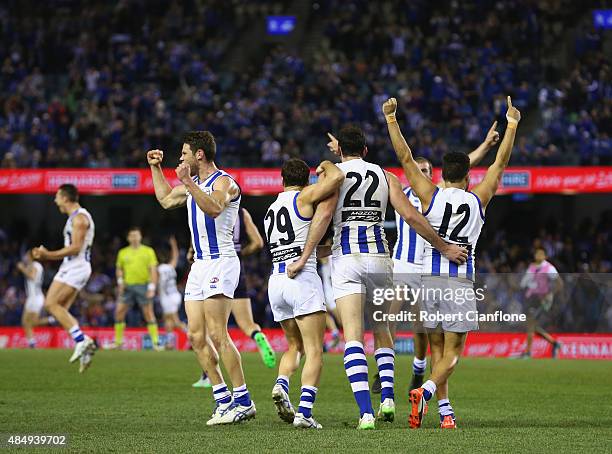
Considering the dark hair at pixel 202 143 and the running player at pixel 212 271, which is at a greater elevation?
the dark hair at pixel 202 143

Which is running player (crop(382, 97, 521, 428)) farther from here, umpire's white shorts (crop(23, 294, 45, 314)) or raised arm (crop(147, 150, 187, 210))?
umpire's white shorts (crop(23, 294, 45, 314))

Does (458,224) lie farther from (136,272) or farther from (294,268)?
(136,272)

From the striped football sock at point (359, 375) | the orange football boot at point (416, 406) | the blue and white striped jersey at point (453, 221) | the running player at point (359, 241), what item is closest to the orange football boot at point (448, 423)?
the orange football boot at point (416, 406)

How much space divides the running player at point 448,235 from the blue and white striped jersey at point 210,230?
1.78 meters

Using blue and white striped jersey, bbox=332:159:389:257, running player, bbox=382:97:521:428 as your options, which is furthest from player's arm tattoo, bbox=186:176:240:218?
running player, bbox=382:97:521:428

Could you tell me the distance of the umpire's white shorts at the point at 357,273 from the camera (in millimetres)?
9375


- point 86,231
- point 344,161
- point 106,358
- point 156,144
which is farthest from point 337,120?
point 344,161

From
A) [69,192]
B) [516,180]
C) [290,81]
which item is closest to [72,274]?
[69,192]

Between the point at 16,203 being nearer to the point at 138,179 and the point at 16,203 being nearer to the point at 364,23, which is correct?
the point at 138,179

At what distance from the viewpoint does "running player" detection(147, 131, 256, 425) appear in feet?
32.8

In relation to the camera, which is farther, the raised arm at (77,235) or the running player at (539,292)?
the running player at (539,292)

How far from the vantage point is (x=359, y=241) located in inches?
374

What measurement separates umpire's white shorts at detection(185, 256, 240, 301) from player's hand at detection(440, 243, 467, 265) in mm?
2024

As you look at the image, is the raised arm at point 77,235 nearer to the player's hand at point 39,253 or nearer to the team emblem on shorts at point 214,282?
the player's hand at point 39,253
